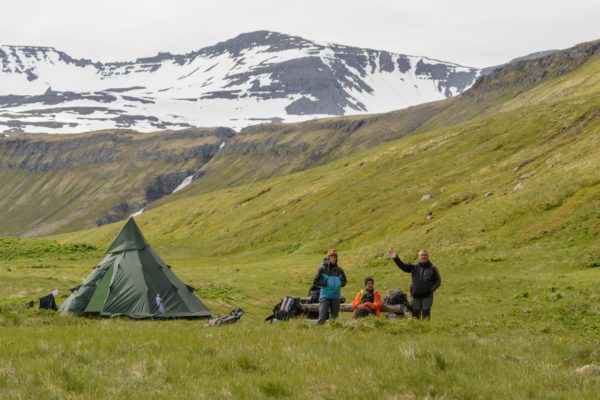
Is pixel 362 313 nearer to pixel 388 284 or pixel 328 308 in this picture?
pixel 328 308

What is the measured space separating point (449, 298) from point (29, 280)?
2541cm

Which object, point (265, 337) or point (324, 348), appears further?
point (265, 337)

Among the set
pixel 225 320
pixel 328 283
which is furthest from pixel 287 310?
pixel 328 283

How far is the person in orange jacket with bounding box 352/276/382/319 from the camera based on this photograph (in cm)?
2152

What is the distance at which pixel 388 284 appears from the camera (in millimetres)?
39031

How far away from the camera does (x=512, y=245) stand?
4200 cm

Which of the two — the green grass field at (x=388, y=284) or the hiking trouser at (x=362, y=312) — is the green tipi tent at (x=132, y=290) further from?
the hiking trouser at (x=362, y=312)

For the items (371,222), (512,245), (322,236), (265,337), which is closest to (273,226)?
(322,236)

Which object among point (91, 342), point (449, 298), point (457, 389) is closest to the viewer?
point (457, 389)

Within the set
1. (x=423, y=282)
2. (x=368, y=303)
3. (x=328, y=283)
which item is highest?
(x=328, y=283)

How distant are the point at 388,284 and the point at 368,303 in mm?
17466

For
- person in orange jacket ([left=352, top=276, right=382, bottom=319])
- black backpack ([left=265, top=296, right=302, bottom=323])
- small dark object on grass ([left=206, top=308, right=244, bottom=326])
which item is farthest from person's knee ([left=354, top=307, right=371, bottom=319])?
small dark object on grass ([left=206, top=308, right=244, bottom=326])

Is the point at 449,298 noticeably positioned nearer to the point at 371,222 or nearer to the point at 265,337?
the point at 265,337

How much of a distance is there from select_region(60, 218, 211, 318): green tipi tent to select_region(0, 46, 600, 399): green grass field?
302cm
